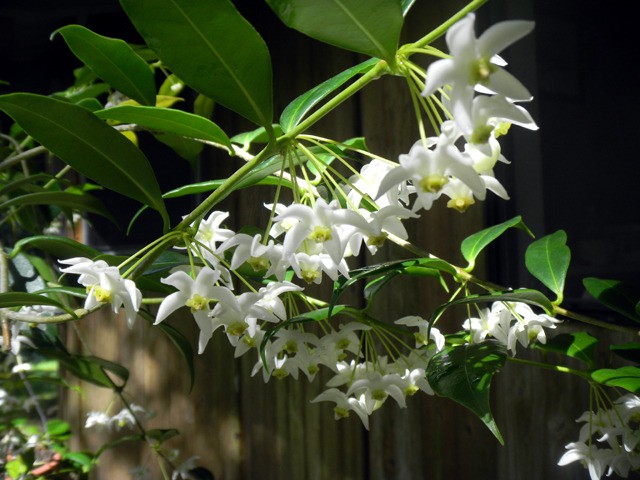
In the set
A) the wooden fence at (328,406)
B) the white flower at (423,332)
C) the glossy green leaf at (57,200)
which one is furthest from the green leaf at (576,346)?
the glossy green leaf at (57,200)

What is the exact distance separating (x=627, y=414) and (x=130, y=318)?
646 mm

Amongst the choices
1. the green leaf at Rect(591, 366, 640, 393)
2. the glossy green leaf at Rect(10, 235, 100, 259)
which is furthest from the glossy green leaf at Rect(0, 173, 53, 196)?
the green leaf at Rect(591, 366, 640, 393)

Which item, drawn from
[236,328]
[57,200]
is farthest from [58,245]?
[236,328]

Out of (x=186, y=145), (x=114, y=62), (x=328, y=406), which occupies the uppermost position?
(x=114, y=62)

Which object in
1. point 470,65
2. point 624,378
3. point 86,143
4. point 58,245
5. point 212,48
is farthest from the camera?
point 58,245

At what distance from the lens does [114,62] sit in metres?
Result: 0.98

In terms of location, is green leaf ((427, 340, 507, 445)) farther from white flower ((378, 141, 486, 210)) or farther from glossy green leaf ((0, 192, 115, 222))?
glossy green leaf ((0, 192, 115, 222))

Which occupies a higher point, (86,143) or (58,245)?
(86,143)

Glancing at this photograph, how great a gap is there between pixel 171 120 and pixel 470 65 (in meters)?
0.38

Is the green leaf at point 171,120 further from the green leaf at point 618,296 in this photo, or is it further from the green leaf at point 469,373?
the green leaf at point 618,296

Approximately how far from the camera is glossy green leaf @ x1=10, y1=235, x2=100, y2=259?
3.31 ft

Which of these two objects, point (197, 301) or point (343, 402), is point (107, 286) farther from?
point (343, 402)

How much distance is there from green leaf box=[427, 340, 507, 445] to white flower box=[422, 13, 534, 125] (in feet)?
0.98

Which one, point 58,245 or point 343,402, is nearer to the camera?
point 343,402
